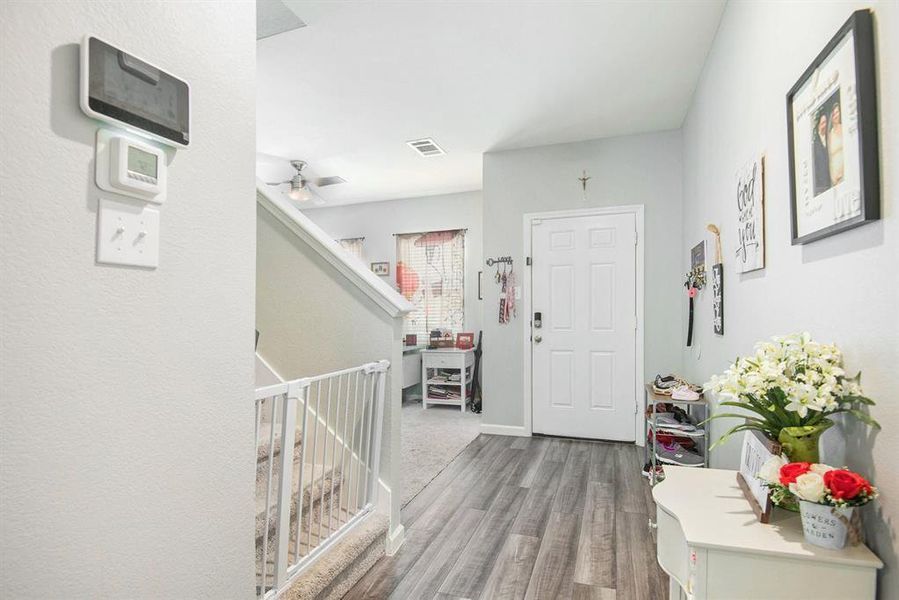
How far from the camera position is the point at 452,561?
212 cm

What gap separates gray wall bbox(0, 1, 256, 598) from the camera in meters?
0.71

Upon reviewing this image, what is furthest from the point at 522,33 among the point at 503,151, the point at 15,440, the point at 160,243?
the point at 15,440

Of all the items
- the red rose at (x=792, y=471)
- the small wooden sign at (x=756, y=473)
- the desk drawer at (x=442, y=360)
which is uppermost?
the red rose at (x=792, y=471)

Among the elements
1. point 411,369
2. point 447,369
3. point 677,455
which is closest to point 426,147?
point 447,369

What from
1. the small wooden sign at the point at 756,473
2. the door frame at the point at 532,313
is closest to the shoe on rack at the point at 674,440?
the door frame at the point at 532,313

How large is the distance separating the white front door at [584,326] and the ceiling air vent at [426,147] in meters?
1.14

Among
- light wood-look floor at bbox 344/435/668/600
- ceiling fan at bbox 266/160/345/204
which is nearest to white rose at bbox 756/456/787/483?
light wood-look floor at bbox 344/435/668/600

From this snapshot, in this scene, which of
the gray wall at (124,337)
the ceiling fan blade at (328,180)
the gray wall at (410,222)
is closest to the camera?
the gray wall at (124,337)

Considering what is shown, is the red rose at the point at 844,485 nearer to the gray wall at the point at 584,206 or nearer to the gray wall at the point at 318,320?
the gray wall at the point at 318,320

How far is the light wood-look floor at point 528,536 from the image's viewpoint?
1.92 metres

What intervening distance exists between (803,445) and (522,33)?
234cm

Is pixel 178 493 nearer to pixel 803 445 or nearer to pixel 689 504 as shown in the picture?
pixel 689 504

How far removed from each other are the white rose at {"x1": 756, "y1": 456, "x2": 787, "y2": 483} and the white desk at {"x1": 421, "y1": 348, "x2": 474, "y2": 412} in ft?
14.1

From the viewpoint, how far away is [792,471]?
0.99 meters
